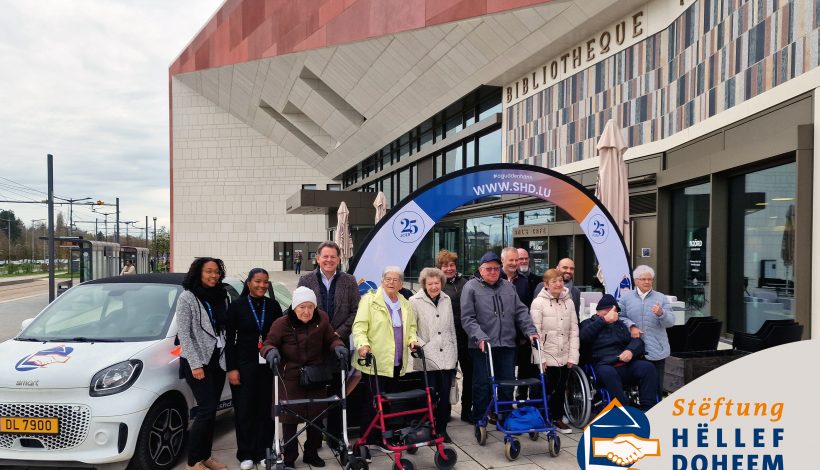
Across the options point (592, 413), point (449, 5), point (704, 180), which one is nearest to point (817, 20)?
point (704, 180)

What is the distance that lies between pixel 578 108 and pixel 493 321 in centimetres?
1142

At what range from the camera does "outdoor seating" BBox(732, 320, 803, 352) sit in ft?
20.1

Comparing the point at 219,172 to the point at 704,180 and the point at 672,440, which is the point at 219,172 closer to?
the point at 704,180

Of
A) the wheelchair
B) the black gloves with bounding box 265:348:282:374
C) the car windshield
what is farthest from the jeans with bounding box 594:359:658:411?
the car windshield

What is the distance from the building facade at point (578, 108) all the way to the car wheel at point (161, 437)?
828cm

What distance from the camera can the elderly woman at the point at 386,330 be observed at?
15.9ft

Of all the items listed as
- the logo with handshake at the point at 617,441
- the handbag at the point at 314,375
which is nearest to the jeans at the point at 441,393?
the handbag at the point at 314,375

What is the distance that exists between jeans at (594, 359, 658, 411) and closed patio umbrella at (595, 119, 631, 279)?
3.39 m

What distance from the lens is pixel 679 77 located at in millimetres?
11703

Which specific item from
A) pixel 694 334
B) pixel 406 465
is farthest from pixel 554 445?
pixel 694 334

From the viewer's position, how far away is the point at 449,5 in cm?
1636

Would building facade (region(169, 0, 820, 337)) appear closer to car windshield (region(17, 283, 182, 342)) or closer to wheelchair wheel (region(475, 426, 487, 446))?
wheelchair wheel (region(475, 426, 487, 446))

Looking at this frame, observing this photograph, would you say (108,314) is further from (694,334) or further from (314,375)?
(694,334)

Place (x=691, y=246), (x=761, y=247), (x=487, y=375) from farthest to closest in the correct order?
(x=691, y=246) → (x=761, y=247) → (x=487, y=375)
